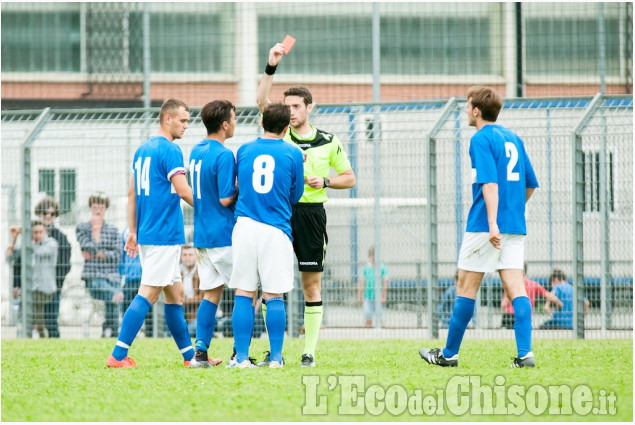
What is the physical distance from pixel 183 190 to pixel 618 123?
575 centimetres

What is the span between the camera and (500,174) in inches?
300

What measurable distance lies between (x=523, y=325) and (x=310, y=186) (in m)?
1.90

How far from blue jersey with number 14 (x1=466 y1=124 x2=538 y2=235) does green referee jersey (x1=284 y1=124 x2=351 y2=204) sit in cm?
110

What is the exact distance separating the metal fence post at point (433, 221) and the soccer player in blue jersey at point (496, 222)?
Result: 407cm

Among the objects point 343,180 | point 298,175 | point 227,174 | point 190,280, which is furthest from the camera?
point 190,280

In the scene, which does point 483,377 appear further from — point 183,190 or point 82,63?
point 82,63

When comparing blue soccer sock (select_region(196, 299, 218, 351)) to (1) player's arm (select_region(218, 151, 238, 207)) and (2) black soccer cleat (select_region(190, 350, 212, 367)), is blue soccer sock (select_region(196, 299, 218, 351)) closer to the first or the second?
(2) black soccer cleat (select_region(190, 350, 212, 367))

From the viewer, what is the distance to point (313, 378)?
22.5ft

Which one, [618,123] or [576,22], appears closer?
[618,123]

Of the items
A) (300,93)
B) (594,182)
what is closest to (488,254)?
(300,93)

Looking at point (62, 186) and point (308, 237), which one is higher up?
point (62, 186)

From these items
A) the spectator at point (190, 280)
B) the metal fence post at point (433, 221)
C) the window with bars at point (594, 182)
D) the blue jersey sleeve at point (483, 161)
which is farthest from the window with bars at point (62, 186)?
the blue jersey sleeve at point (483, 161)

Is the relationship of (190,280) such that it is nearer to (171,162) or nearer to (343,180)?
(171,162)

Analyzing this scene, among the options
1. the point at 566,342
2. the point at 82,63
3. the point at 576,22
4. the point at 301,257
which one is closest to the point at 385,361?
the point at 301,257
